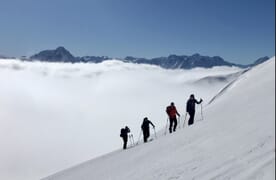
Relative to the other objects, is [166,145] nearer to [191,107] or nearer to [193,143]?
[193,143]

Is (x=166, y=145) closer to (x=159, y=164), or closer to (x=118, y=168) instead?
(x=118, y=168)

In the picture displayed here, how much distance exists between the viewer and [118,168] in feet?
A: 70.9

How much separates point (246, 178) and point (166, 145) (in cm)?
1130

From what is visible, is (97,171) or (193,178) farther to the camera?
(97,171)

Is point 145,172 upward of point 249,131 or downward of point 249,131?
downward

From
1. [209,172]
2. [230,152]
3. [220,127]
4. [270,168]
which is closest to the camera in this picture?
[270,168]

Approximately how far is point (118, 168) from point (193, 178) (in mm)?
8816

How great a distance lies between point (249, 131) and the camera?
15.7 metres

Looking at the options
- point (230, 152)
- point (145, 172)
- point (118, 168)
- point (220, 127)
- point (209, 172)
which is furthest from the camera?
point (118, 168)

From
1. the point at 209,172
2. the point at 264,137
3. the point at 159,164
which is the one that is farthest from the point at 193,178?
the point at 159,164

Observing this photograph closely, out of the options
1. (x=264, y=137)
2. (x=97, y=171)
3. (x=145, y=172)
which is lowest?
(x=97, y=171)

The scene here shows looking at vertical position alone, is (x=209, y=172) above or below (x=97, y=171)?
above

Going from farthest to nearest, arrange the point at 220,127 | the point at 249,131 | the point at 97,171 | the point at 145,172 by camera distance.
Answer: the point at 97,171
the point at 220,127
the point at 145,172
the point at 249,131

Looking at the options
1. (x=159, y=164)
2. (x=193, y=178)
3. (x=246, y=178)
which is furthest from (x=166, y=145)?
(x=246, y=178)
